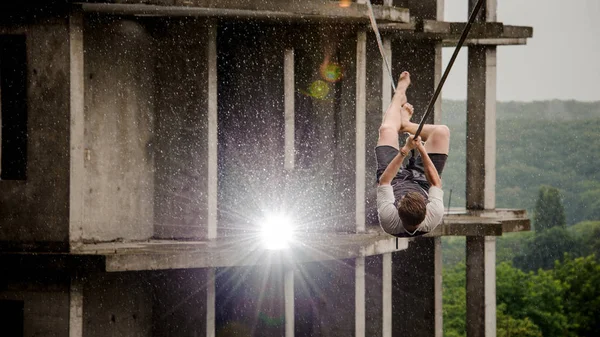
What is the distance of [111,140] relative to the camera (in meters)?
14.1

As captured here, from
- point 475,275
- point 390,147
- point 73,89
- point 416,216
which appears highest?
point 73,89

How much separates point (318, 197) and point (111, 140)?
3487 mm

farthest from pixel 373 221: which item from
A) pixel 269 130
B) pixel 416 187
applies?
pixel 416 187

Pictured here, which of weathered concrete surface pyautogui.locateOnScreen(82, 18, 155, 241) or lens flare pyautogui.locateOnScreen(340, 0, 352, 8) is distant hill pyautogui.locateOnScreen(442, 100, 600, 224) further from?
weathered concrete surface pyautogui.locateOnScreen(82, 18, 155, 241)

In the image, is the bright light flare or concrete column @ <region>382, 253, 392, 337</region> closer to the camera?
the bright light flare

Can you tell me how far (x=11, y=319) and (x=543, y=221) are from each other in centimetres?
6056

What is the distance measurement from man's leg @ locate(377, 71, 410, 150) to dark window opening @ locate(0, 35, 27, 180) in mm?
5819

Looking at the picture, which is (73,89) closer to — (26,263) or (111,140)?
(111,140)

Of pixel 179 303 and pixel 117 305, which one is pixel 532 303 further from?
pixel 117 305

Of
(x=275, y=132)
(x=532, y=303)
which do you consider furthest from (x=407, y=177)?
(x=532, y=303)

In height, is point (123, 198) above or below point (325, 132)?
below

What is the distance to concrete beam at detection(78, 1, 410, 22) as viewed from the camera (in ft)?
45.2

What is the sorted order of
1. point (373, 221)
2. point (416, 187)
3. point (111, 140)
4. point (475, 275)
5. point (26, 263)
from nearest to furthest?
point (416, 187) → point (26, 263) → point (111, 140) → point (373, 221) → point (475, 275)

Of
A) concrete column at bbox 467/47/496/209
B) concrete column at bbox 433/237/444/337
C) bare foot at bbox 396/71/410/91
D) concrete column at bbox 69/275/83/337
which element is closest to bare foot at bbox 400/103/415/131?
bare foot at bbox 396/71/410/91
